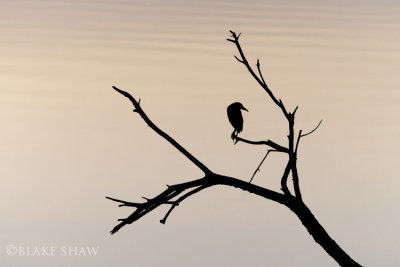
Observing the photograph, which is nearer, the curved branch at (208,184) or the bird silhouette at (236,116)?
the curved branch at (208,184)

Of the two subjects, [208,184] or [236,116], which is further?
[236,116]

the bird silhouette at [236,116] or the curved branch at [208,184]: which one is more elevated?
the bird silhouette at [236,116]

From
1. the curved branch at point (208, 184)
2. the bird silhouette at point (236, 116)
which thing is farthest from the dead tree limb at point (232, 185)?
the bird silhouette at point (236, 116)

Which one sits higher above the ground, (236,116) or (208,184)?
(236,116)

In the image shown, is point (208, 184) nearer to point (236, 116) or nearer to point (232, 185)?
point (232, 185)

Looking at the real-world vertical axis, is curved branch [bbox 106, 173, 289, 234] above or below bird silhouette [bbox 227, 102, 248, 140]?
below

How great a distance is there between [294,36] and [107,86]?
4.16m

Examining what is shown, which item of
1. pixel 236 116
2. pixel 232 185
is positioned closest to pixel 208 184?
pixel 232 185

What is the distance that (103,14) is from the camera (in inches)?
685

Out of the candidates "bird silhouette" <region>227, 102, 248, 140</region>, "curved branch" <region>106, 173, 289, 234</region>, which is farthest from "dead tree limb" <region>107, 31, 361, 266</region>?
"bird silhouette" <region>227, 102, 248, 140</region>

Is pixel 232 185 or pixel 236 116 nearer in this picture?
pixel 232 185

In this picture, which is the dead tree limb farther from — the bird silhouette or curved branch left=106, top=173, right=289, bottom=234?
the bird silhouette

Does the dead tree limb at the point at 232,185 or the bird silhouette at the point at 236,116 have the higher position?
the bird silhouette at the point at 236,116

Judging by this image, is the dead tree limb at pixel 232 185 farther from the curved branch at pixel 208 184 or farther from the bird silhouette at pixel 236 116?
the bird silhouette at pixel 236 116
